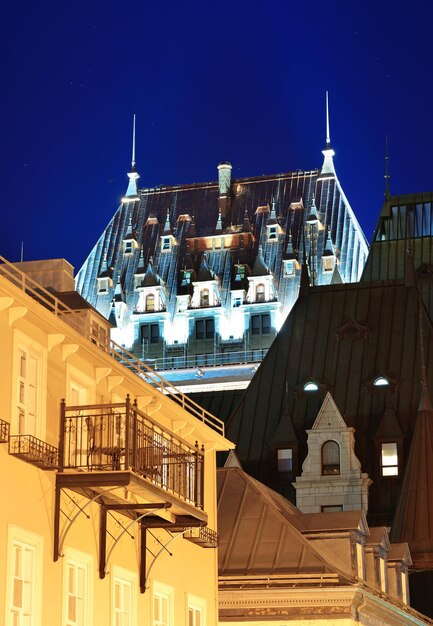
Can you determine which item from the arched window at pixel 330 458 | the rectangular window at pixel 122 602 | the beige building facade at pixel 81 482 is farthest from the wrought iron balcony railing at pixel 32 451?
the arched window at pixel 330 458

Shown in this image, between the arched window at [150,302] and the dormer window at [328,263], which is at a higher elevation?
the dormer window at [328,263]

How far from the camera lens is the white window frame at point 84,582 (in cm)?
2834

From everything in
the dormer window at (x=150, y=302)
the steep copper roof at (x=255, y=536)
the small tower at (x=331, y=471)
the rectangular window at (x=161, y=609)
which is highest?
the dormer window at (x=150, y=302)

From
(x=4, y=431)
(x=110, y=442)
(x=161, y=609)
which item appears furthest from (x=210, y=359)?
(x=4, y=431)

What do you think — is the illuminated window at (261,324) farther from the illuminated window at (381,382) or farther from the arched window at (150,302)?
the illuminated window at (381,382)

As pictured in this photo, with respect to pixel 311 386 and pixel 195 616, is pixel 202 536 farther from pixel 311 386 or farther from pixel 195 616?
pixel 311 386

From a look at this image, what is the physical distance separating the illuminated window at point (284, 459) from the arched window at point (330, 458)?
2713mm

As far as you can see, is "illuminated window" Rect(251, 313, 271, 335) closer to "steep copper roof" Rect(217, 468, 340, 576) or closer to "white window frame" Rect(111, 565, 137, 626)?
"steep copper roof" Rect(217, 468, 340, 576)

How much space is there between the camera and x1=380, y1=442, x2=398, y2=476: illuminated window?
67.6 metres

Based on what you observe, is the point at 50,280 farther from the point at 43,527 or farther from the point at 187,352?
the point at 187,352

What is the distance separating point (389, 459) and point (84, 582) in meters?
39.8

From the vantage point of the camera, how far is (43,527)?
27.6m

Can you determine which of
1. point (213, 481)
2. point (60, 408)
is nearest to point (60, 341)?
point (60, 408)

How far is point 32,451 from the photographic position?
26875mm
